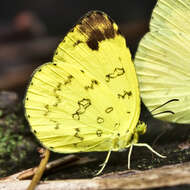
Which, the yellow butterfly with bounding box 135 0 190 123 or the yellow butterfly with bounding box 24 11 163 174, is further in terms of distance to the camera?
the yellow butterfly with bounding box 135 0 190 123

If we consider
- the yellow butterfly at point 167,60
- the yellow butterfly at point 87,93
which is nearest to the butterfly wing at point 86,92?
the yellow butterfly at point 87,93

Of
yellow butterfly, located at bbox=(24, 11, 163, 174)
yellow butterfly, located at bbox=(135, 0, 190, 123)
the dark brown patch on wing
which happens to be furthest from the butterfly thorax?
the dark brown patch on wing

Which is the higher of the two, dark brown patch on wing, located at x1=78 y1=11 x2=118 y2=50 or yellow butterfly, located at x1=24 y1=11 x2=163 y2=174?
dark brown patch on wing, located at x1=78 y1=11 x2=118 y2=50

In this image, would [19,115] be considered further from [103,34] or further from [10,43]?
[10,43]

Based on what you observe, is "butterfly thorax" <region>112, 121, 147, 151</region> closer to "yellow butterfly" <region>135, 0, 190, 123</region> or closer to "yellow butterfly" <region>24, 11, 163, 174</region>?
"yellow butterfly" <region>24, 11, 163, 174</region>

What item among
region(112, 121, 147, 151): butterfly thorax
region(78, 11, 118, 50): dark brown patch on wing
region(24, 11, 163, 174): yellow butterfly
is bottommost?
region(112, 121, 147, 151): butterfly thorax

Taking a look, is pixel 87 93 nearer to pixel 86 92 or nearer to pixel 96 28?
pixel 86 92

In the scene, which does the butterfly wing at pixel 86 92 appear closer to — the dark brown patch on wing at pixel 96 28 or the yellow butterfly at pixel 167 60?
the dark brown patch on wing at pixel 96 28
